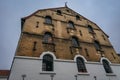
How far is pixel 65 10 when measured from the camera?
1808 cm

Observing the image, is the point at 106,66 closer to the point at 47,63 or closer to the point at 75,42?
the point at 75,42

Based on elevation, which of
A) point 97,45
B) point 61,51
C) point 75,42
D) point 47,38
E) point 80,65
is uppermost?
point 97,45

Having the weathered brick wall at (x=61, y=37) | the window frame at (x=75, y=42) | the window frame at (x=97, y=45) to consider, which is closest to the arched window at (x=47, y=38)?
the weathered brick wall at (x=61, y=37)

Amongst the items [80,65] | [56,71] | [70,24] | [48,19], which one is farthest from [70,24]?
[56,71]

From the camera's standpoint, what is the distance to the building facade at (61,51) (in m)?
9.87

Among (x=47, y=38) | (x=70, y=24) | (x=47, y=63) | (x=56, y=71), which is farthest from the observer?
(x=70, y=24)

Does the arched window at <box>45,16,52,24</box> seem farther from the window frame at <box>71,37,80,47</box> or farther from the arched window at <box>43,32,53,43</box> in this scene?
the window frame at <box>71,37,80,47</box>

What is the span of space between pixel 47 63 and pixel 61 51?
6.69 ft

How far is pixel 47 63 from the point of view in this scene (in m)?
10.8

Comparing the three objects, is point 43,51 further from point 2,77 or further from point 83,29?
point 2,77

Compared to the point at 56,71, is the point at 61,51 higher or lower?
higher

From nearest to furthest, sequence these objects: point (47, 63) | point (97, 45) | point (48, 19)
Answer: point (47, 63)
point (48, 19)
point (97, 45)

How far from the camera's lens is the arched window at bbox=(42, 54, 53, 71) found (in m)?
10.5

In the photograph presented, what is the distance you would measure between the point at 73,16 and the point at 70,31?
389cm
